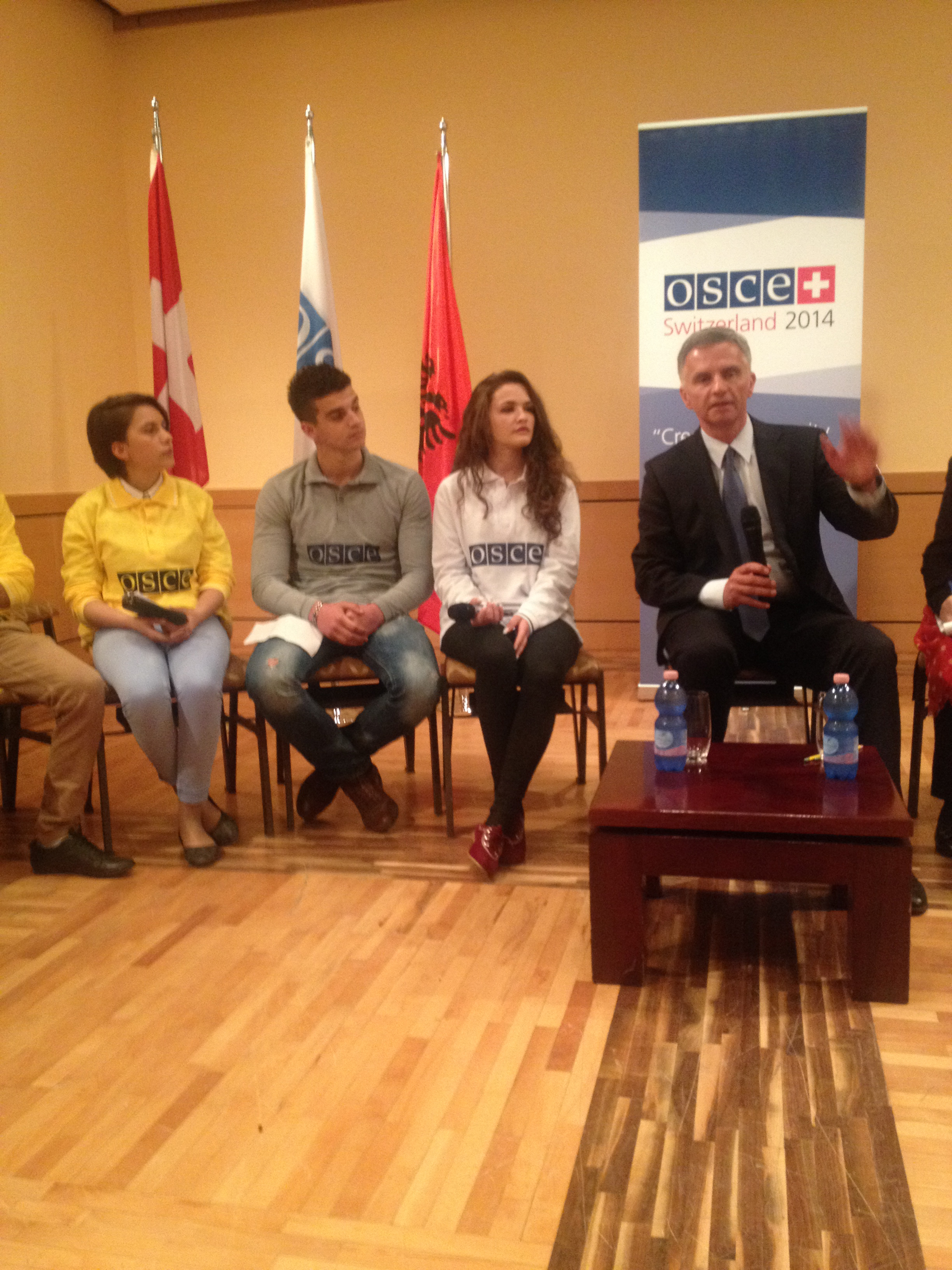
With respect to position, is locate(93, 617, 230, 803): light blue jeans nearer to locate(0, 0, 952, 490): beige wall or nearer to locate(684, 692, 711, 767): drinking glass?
locate(684, 692, 711, 767): drinking glass

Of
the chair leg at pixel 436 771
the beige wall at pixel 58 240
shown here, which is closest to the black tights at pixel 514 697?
the chair leg at pixel 436 771

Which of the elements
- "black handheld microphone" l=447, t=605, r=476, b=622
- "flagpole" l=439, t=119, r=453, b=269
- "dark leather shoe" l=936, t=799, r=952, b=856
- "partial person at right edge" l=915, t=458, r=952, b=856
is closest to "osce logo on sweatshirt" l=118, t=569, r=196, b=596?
"black handheld microphone" l=447, t=605, r=476, b=622

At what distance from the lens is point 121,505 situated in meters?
2.95

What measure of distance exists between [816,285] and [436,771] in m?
2.41

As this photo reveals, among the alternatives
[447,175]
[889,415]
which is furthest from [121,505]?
[889,415]

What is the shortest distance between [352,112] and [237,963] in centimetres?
418

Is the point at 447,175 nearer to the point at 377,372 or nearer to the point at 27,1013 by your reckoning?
the point at 377,372

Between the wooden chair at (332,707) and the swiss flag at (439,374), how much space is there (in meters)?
1.33

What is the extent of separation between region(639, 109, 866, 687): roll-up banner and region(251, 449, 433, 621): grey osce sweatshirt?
5.30 ft

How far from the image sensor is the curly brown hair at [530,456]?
116 inches

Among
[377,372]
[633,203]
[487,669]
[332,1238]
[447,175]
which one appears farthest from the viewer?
[377,372]

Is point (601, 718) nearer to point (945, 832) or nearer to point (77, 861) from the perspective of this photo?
point (945, 832)

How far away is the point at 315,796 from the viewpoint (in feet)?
10.2

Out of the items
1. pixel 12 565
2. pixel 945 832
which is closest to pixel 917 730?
pixel 945 832
